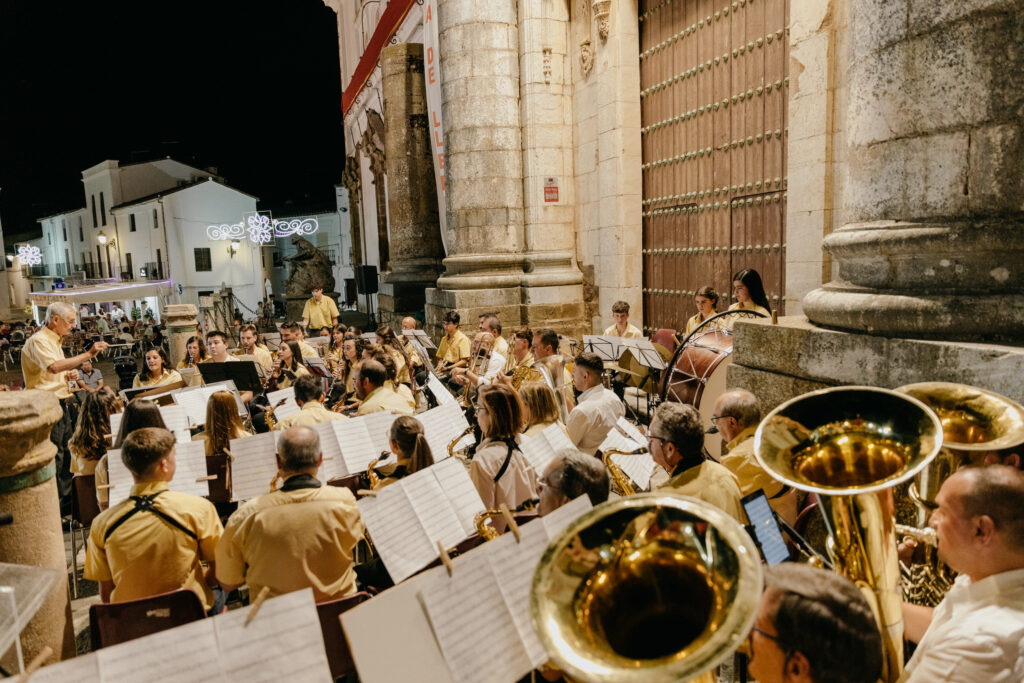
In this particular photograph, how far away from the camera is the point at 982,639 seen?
1.91m

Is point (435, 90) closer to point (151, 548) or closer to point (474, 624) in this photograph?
point (151, 548)

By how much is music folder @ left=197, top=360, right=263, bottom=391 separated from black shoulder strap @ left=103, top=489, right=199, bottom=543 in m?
4.36

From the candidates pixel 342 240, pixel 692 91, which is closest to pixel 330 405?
pixel 692 91

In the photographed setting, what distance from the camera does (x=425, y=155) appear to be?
1493cm

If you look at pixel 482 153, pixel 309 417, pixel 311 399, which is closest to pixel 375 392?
pixel 311 399

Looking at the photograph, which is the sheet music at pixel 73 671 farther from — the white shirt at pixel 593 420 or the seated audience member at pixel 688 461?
the white shirt at pixel 593 420

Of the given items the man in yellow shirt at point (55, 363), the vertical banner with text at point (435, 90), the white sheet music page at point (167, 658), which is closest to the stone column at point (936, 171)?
the white sheet music page at point (167, 658)

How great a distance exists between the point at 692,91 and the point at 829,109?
99.2 inches

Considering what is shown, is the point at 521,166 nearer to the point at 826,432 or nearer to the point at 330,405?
the point at 330,405

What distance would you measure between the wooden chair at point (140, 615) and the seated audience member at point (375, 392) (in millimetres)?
2635

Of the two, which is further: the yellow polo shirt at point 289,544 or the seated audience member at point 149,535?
the seated audience member at point 149,535

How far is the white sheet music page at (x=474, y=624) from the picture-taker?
6.62 ft

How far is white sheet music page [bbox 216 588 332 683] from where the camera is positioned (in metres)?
1.85

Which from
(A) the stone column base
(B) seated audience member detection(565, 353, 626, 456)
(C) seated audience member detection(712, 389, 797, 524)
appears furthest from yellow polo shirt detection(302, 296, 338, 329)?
(C) seated audience member detection(712, 389, 797, 524)
